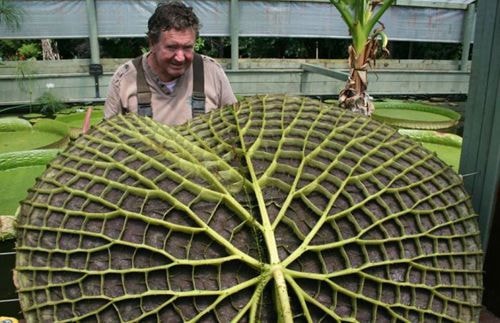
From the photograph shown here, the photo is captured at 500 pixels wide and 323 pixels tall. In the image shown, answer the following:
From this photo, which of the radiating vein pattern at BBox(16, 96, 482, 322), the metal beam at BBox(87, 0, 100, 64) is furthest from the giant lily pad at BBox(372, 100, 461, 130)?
the radiating vein pattern at BBox(16, 96, 482, 322)

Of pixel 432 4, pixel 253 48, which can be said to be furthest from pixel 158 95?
pixel 253 48

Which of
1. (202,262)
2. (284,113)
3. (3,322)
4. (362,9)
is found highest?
(362,9)

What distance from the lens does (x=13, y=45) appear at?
12039mm

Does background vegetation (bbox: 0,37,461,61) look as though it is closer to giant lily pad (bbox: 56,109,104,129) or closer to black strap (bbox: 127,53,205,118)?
giant lily pad (bbox: 56,109,104,129)

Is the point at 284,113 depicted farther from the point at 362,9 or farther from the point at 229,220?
the point at 362,9

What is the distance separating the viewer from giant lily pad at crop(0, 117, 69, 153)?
5.27 m

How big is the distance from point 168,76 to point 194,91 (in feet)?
0.45

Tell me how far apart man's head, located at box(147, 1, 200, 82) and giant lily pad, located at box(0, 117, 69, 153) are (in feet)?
11.5

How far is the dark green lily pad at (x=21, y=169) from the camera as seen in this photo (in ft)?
13.7

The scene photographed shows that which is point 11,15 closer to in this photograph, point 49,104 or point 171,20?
point 49,104

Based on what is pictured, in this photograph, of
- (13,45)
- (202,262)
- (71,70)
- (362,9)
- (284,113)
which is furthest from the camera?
(13,45)

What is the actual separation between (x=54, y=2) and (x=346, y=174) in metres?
7.38

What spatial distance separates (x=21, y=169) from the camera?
446cm

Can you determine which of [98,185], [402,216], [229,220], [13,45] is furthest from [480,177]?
[13,45]
